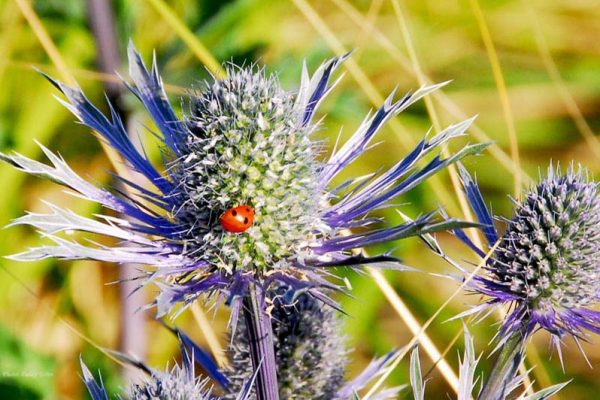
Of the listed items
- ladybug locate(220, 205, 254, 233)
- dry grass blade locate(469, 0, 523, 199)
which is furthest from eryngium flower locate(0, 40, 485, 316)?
dry grass blade locate(469, 0, 523, 199)

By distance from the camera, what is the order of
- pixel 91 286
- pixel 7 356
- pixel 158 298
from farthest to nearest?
pixel 91 286 < pixel 7 356 < pixel 158 298

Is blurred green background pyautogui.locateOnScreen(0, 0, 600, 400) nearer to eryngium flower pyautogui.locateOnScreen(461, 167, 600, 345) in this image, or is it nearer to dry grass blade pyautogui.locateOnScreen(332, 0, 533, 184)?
dry grass blade pyautogui.locateOnScreen(332, 0, 533, 184)

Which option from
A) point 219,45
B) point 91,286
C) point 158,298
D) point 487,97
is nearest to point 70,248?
point 158,298

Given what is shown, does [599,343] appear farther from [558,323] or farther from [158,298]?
[158,298]

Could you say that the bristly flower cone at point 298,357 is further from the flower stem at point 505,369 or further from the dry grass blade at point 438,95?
the dry grass blade at point 438,95

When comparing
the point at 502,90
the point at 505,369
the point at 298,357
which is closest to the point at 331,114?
the point at 502,90

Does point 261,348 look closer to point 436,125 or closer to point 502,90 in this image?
point 436,125
